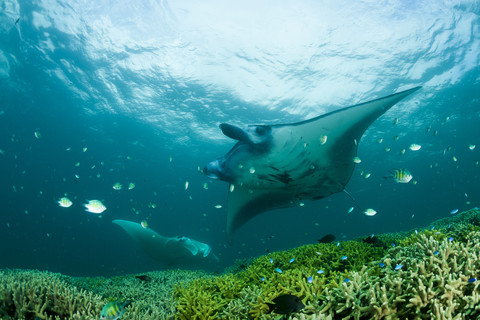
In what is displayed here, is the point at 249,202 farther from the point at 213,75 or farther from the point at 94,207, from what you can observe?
the point at 213,75

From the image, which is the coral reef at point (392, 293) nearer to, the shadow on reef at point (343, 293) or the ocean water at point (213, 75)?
the shadow on reef at point (343, 293)

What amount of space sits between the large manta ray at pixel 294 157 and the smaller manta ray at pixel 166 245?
4925 millimetres

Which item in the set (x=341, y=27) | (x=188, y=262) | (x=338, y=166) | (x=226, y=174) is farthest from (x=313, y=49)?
(x=188, y=262)

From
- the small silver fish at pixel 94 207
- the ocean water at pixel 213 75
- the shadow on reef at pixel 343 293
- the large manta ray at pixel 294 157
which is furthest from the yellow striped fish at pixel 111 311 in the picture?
Answer: the ocean water at pixel 213 75

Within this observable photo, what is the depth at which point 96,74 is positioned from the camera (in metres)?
17.3

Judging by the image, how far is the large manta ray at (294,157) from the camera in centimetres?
499

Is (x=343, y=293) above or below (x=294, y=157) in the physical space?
below

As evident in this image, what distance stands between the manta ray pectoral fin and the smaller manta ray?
4.23 meters

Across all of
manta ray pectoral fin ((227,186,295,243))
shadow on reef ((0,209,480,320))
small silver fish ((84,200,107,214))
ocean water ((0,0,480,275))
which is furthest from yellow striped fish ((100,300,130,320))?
ocean water ((0,0,480,275))

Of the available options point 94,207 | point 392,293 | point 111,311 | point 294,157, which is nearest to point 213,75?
point 94,207

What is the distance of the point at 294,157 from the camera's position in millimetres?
5574

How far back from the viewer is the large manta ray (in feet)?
16.4

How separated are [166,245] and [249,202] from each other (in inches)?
236

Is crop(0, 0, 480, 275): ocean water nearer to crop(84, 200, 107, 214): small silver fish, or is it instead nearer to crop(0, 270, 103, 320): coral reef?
crop(84, 200, 107, 214): small silver fish
